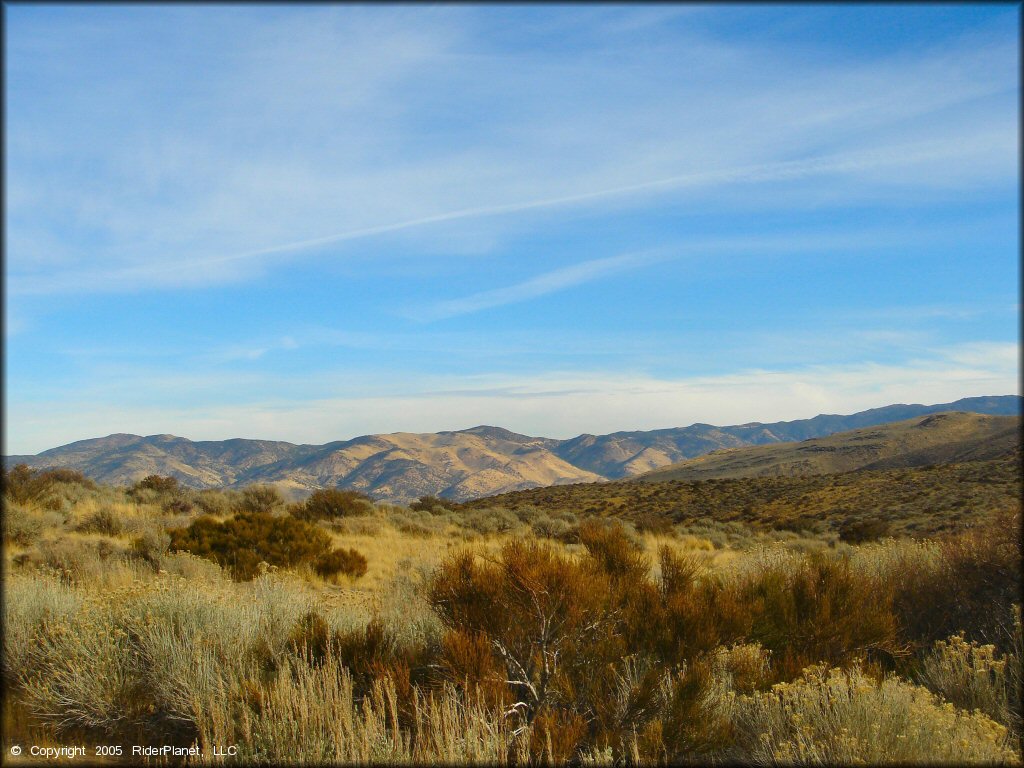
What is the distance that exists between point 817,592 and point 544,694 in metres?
3.66

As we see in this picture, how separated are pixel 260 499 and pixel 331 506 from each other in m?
2.59

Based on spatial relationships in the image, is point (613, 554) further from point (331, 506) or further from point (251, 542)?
point (331, 506)

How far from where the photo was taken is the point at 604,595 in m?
5.92

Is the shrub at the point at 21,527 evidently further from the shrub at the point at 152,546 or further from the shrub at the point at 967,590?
the shrub at the point at 967,590

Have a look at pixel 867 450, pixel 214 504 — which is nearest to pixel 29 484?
pixel 214 504

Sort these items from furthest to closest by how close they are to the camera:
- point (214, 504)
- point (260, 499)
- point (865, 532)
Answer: point (260, 499) → point (865, 532) → point (214, 504)

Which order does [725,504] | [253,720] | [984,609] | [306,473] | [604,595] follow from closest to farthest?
1. [253,720]
2. [604,595]
3. [984,609]
4. [725,504]
5. [306,473]

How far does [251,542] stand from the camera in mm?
12945

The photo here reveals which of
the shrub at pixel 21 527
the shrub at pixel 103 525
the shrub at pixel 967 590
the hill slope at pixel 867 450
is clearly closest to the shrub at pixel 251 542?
Result: the shrub at pixel 103 525

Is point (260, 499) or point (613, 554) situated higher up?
point (613, 554)

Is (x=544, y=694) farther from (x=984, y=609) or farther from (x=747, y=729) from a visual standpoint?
Result: (x=984, y=609)

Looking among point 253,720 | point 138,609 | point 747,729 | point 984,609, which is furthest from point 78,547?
point 984,609

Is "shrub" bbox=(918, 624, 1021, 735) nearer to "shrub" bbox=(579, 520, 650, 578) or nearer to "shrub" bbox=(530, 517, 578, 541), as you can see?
"shrub" bbox=(579, 520, 650, 578)

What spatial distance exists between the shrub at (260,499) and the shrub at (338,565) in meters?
10.5
